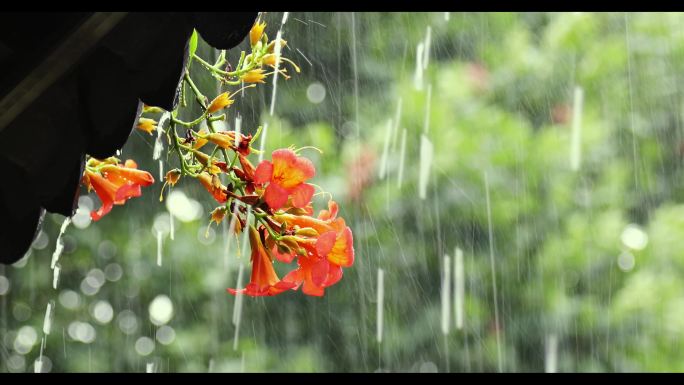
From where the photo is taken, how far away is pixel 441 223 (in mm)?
2895

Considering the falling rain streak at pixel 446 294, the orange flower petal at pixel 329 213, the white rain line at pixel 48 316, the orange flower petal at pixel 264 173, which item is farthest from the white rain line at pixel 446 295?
the orange flower petal at pixel 264 173

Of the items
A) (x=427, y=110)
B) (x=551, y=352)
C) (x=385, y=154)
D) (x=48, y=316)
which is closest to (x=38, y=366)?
(x=48, y=316)

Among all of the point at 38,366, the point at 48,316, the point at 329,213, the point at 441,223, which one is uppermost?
the point at 441,223

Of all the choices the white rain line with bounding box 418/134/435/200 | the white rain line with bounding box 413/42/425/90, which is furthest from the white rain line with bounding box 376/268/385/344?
the white rain line with bounding box 413/42/425/90

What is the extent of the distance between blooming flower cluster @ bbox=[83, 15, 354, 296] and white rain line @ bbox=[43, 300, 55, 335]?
7.93 ft

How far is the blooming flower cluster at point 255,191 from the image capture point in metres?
0.76

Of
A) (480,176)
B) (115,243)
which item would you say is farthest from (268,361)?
(480,176)

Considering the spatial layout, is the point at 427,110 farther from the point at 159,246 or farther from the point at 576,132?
the point at 159,246

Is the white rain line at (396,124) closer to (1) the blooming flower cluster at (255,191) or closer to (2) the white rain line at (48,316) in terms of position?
(2) the white rain line at (48,316)

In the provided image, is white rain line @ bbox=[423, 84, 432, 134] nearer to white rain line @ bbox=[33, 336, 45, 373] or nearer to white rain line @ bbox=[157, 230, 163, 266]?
white rain line @ bbox=[157, 230, 163, 266]

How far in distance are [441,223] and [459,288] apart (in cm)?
24

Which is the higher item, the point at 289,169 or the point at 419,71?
the point at 419,71

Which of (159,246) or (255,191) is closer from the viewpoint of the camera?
(255,191)

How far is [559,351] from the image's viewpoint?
2871 mm
